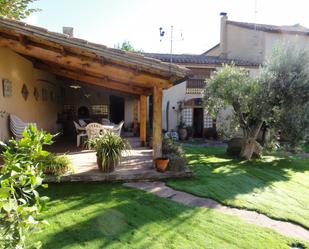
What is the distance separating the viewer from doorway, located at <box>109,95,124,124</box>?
63.5 feet

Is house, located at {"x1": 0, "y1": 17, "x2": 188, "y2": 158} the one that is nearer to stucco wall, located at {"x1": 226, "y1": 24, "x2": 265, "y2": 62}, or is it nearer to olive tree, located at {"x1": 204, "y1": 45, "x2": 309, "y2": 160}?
olive tree, located at {"x1": 204, "y1": 45, "x2": 309, "y2": 160}

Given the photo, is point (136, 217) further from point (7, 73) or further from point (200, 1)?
point (200, 1)

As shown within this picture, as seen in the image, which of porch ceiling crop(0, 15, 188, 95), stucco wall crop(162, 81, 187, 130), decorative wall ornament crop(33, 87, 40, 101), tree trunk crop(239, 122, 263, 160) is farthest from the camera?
stucco wall crop(162, 81, 187, 130)

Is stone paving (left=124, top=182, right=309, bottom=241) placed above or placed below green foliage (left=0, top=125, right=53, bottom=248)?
below

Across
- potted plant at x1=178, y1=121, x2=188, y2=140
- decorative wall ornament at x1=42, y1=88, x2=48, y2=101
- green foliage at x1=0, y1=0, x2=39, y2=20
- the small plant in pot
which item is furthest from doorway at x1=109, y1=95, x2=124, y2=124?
the small plant in pot

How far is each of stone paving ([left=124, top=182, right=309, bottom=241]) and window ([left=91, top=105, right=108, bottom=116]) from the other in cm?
1222

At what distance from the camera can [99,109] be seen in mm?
18453

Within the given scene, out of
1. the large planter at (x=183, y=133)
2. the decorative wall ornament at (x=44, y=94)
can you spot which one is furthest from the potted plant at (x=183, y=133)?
the decorative wall ornament at (x=44, y=94)

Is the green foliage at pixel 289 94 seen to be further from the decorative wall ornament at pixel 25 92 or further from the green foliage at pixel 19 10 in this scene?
the decorative wall ornament at pixel 25 92

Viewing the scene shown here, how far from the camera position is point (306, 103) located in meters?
11.0

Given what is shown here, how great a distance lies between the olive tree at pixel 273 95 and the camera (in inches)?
430

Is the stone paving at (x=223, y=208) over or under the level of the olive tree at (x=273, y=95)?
under

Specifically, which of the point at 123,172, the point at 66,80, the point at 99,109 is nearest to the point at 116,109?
the point at 99,109

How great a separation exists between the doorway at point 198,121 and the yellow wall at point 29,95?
30.9 ft
